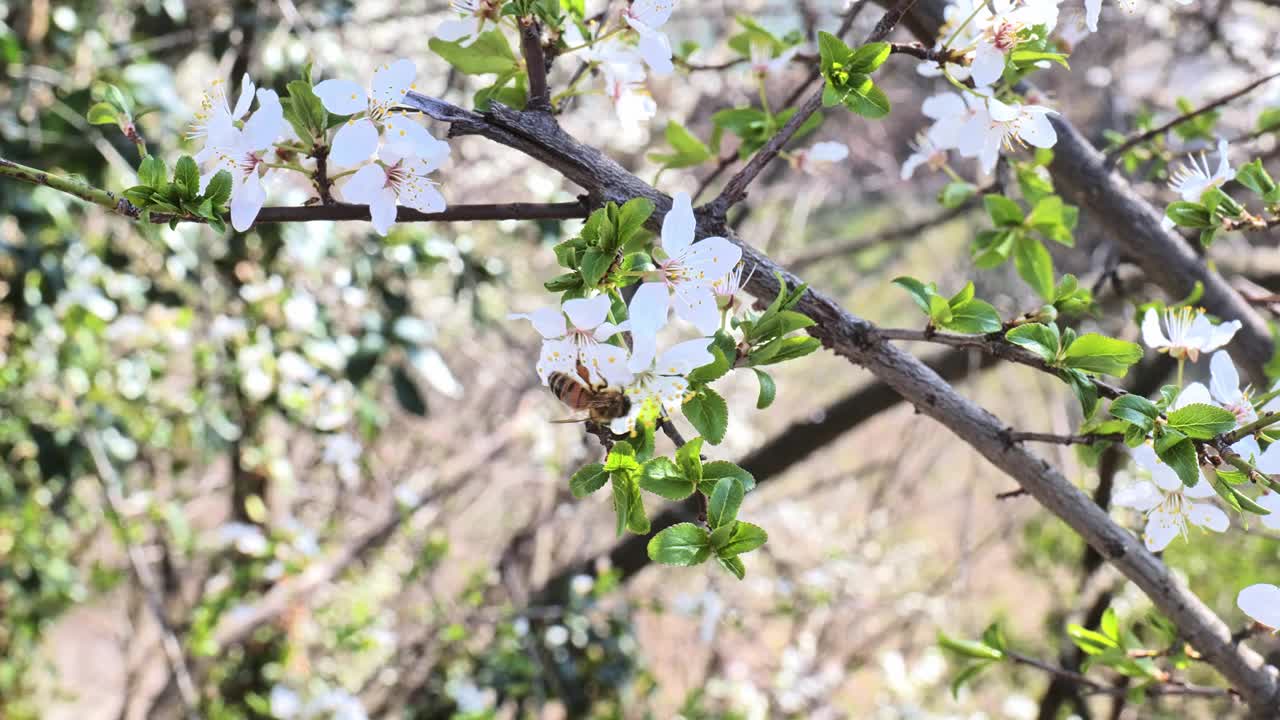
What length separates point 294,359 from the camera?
5.73ft

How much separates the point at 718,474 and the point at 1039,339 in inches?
9.0

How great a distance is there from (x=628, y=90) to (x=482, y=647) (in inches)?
68.0

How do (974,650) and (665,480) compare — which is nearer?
(665,480)

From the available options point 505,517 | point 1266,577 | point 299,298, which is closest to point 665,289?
point 299,298

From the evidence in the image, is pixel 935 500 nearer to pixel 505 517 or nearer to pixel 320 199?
pixel 505 517

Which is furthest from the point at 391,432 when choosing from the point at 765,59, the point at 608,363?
the point at 608,363

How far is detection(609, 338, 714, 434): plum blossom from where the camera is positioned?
1.69 ft

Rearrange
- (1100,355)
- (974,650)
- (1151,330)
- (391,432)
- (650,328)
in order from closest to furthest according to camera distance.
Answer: (650,328) < (1100,355) < (1151,330) < (974,650) < (391,432)

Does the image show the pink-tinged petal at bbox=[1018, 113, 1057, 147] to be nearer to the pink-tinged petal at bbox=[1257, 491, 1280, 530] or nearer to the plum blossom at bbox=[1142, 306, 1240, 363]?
the plum blossom at bbox=[1142, 306, 1240, 363]

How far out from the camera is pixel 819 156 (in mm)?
946

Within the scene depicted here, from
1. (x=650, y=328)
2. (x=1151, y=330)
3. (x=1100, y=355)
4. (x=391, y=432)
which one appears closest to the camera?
(x=650, y=328)

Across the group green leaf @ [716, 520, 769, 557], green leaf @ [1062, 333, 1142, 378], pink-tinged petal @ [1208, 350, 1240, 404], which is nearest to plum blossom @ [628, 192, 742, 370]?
green leaf @ [716, 520, 769, 557]

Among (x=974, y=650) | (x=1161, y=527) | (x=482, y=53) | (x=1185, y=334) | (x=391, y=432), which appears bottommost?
(x=391, y=432)

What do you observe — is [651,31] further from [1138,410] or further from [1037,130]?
[1138,410]
